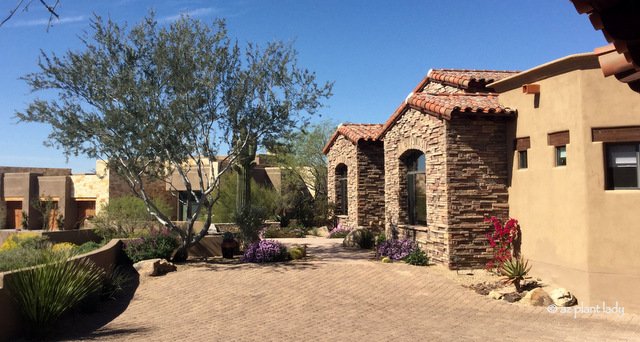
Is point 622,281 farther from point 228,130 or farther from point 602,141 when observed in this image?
point 228,130

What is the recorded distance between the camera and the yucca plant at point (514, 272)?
1048 centimetres

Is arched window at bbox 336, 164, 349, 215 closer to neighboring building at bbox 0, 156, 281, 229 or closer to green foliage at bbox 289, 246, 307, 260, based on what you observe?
green foliage at bbox 289, 246, 307, 260

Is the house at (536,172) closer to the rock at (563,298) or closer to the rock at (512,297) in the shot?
the rock at (563,298)

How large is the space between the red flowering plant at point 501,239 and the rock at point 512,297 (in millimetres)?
1518

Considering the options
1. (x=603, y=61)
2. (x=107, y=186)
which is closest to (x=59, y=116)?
(x=603, y=61)

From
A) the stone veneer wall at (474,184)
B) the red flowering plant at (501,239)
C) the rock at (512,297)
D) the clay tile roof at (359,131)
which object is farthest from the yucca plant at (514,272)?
the clay tile roof at (359,131)

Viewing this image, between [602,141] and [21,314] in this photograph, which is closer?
[21,314]

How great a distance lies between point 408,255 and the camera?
13.4 meters

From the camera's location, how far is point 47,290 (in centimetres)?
807

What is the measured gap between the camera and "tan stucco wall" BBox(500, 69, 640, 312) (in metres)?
9.29

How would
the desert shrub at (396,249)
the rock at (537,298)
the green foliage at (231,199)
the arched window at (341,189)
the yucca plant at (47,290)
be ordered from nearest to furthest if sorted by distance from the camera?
1. the yucca plant at (47,290)
2. the rock at (537,298)
3. the desert shrub at (396,249)
4. the arched window at (341,189)
5. the green foliage at (231,199)

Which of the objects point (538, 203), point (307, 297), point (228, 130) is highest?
point (228, 130)

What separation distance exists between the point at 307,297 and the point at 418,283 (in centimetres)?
264

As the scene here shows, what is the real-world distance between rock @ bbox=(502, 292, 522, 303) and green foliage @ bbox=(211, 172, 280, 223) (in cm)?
1489
